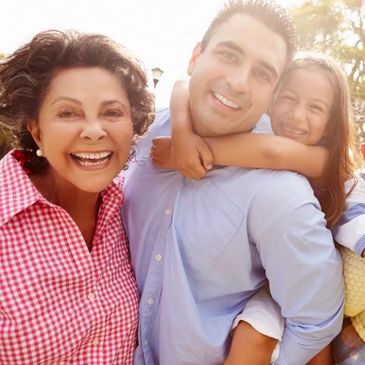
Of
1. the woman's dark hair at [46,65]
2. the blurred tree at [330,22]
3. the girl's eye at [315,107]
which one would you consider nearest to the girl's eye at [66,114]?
the woman's dark hair at [46,65]

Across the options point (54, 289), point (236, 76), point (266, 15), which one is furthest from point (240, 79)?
point (54, 289)

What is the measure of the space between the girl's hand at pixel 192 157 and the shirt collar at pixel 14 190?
64cm

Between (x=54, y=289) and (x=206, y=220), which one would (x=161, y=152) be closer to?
(x=206, y=220)

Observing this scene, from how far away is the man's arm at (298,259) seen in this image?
2.02m

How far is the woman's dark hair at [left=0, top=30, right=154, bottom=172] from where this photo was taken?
2199 millimetres

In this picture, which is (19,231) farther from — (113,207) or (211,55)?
(211,55)

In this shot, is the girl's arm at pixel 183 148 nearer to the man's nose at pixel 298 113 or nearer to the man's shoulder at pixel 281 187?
the man's shoulder at pixel 281 187

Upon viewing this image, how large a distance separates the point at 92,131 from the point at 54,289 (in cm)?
69

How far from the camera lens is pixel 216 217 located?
219 cm

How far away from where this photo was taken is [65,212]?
219cm

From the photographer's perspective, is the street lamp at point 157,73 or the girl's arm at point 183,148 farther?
the street lamp at point 157,73

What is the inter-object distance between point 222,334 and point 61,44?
148 cm

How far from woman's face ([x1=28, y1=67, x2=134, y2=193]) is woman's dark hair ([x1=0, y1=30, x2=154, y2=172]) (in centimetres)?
4

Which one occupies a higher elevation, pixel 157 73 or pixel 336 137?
pixel 336 137
